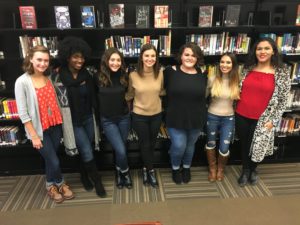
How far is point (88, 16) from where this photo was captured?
2.92 m

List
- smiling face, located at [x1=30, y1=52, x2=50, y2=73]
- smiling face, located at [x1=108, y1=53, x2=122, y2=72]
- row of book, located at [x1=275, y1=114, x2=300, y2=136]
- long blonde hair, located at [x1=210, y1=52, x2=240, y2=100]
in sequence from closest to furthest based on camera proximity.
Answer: smiling face, located at [x1=30, y1=52, x2=50, y2=73], smiling face, located at [x1=108, y1=53, x2=122, y2=72], long blonde hair, located at [x1=210, y1=52, x2=240, y2=100], row of book, located at [x1=275, y1=114, x2=300, y2=136]

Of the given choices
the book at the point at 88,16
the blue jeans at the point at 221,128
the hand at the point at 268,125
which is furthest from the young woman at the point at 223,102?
the book at the point at 88,16

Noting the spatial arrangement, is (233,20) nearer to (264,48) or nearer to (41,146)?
(264,48)

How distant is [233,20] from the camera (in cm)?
307

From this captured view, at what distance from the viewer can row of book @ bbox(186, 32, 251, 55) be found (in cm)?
308

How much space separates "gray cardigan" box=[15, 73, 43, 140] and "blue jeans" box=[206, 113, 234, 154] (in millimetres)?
1719

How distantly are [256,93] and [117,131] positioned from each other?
56.8 inches

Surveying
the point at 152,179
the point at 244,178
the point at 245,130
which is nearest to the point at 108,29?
the point at 152,179

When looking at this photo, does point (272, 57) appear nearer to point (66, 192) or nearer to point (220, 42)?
point (220, 42)

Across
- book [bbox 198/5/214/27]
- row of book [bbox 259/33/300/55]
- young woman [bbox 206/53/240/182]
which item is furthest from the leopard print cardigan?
book [bbox 198/5/214/27]

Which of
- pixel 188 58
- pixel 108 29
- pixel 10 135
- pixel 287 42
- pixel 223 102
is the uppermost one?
pixel 108 29

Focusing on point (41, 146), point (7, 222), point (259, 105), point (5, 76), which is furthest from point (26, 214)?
point (259, 105)

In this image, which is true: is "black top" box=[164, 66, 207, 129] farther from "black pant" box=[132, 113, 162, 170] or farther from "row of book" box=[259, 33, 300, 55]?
"row of book" box=[259, 33, 300, 55]

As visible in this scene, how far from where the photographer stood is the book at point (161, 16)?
9.60 feet
